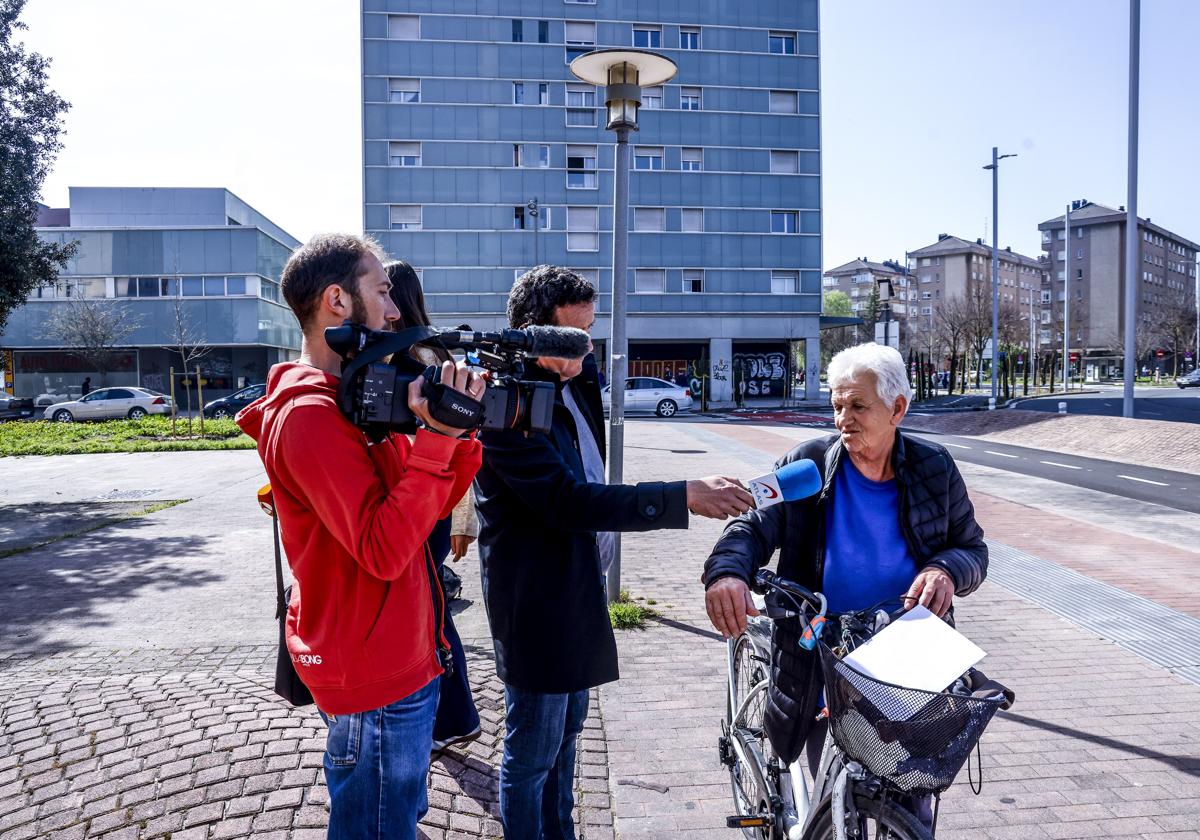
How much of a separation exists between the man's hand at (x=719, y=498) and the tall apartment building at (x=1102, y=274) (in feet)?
307

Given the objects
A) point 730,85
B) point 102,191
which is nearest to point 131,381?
point 102,191

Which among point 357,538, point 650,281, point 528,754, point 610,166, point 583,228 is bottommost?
point 528,754

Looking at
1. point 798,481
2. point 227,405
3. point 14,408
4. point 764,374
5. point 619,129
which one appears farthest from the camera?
point 764,374

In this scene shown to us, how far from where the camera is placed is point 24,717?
3.88 metres

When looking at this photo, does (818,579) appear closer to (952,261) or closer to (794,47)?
(794,47)

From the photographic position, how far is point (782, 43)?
45875mm

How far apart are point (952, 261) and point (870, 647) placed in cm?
12176

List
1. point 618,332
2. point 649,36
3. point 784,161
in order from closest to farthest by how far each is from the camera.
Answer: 1. point 618,332
2. point 649,36
3. point 784,161

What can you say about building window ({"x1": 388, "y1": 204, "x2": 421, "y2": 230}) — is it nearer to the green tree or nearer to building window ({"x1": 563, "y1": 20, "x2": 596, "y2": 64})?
building window ({"x1": 563, "y1": 20, "x2": 596, "y2": 64})

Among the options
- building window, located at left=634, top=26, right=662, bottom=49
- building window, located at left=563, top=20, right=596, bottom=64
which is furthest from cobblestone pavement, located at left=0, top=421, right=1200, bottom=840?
building window, located at left=634, top=26, right=662, bottom=49

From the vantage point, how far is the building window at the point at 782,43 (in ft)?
150

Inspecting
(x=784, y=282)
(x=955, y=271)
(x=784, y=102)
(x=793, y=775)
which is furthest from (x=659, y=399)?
(x=955, y=271)

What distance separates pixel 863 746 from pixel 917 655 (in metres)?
0.23

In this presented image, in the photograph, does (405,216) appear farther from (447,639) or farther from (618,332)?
(447,639)
